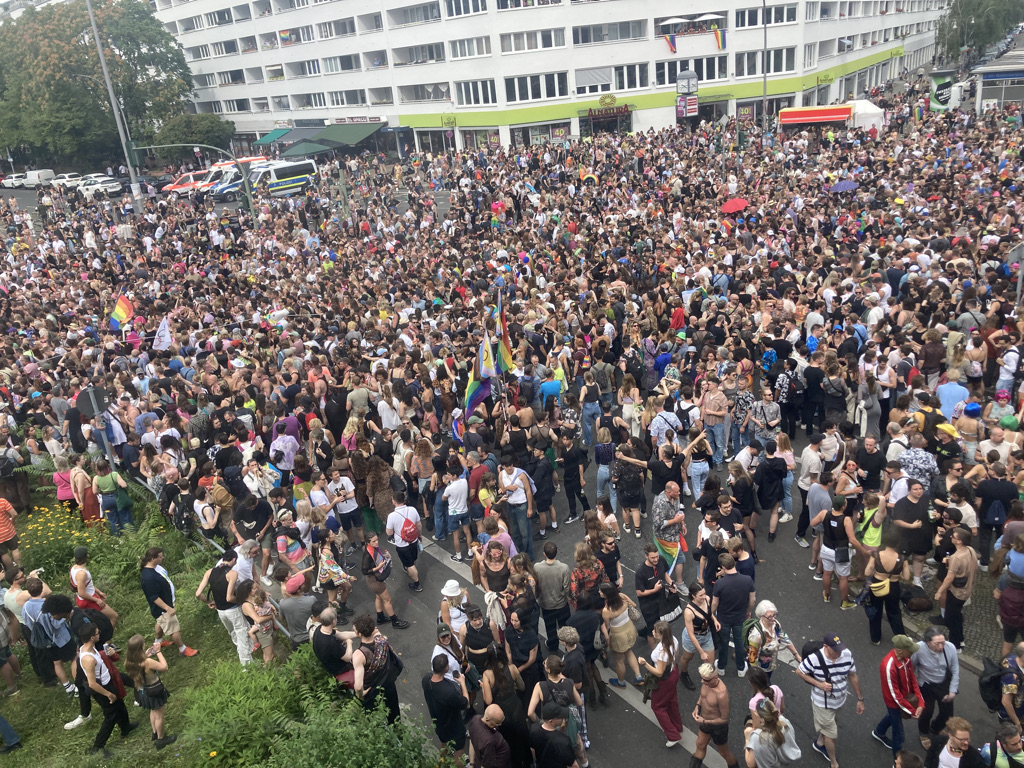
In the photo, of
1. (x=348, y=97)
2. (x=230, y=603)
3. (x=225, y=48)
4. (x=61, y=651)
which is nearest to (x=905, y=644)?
(x=230, y=603)

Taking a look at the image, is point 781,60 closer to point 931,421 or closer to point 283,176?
point 283,176

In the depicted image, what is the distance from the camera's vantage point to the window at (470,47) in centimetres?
5056

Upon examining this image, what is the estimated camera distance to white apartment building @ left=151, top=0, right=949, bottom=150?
50.2m

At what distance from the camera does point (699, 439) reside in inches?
398

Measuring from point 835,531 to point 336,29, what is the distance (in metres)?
64.4

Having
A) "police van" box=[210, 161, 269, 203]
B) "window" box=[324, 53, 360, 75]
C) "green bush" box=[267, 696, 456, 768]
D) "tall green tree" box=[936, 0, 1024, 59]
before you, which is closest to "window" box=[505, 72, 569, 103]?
"police van" box=[210, 161, 269, 203]

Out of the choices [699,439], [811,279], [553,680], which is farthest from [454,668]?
[811,279]

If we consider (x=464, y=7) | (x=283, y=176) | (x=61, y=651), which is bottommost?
(x=61, y=651)

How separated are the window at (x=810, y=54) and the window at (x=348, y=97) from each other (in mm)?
33642

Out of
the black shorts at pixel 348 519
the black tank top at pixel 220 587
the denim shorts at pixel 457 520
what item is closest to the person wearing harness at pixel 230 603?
the black tank top at pixel 220 587

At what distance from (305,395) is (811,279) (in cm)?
1010

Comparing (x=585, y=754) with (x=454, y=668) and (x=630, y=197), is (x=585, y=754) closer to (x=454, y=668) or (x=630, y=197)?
(x=454, y=668)

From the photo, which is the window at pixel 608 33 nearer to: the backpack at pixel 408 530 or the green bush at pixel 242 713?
the backpack at pixel 408 530

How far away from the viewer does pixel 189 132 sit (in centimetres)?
6456
